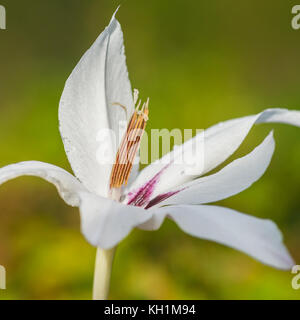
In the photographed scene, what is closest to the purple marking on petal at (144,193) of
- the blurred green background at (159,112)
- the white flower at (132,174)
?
the white flower at (132,174)

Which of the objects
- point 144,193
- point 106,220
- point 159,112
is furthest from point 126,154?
point 159,112

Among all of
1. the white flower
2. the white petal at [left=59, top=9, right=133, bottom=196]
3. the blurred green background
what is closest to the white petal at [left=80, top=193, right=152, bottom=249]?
the white flower

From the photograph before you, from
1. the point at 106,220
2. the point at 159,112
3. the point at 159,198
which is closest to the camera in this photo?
the point at 106,220

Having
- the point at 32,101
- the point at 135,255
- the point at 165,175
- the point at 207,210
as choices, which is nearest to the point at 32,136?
the point at 32,101

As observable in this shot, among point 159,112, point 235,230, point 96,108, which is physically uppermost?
point 159,112

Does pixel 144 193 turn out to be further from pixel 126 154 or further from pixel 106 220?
pixel 106 220

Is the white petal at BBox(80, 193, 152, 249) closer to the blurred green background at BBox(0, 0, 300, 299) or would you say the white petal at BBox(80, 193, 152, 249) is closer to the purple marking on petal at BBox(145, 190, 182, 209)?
the purple marking on petal at BBox(145, 190, 182, 209)
